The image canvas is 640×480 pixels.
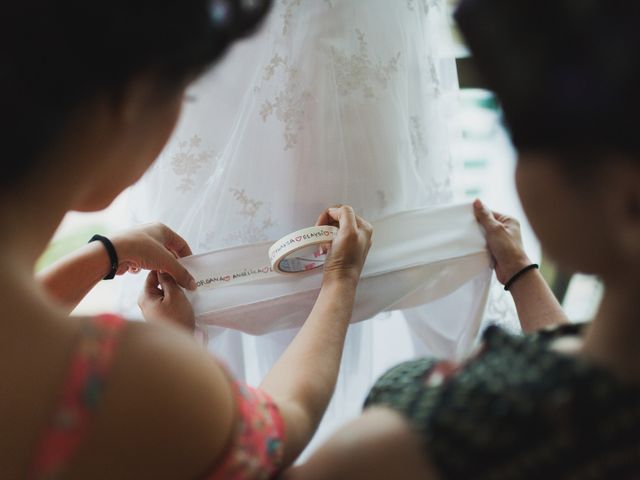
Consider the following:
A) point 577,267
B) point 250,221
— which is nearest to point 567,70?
point 577,267

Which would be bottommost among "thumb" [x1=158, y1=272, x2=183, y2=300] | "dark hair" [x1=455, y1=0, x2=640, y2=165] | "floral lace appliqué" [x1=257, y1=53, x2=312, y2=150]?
"thumb" [x1=158, y1=272, x2=183, y2=300]

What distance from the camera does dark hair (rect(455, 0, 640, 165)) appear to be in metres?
0.36

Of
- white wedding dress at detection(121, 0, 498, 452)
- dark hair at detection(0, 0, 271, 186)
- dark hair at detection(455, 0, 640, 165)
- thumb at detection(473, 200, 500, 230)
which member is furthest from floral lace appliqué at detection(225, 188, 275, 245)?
dark hair at detection(455, 0, 640, 165)

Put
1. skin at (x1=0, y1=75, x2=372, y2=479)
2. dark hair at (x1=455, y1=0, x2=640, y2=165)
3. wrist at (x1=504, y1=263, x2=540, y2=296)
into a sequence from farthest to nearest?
wrist at (x1=504, y1=263, x2=540, y2=296) < skin at (x1=0, y1=75, x2=372, y2=479) < dark hair at (x1=455, y1=0, x2=640, y2=165)

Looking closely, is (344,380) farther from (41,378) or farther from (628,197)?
(628,197)

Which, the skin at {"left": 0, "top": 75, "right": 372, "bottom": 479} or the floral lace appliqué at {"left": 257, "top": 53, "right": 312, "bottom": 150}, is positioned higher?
the floral lace appliqué at {"left": 257, "top": 53, "right": 312, "bottom": 150}

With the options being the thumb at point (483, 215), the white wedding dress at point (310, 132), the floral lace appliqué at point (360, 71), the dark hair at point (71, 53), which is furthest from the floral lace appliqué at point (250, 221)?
the dark hair at point (71, 53)

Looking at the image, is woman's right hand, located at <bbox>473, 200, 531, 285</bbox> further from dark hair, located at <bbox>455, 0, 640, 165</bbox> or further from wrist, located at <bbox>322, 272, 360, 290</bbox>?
dark hair, located at <bbox>455, 0, 640, 165</bbox>

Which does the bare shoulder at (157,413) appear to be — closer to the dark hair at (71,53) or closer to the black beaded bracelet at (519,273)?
the dark hair at (71,53)

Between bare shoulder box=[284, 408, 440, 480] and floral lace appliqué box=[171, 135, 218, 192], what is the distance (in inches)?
21.1

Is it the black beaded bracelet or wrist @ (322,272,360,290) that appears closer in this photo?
wrist @ (322,272,360,290)

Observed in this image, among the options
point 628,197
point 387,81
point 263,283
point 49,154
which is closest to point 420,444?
point 628,197

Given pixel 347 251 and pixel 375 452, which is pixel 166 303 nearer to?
pixel 347 251

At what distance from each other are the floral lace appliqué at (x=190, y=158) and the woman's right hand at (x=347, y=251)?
0.22m
